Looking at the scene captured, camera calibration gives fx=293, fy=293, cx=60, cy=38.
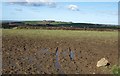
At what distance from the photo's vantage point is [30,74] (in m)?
20.3

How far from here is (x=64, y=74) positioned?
21188 mm

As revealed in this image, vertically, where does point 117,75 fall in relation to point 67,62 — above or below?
above

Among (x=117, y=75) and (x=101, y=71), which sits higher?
(x=117, y=75)

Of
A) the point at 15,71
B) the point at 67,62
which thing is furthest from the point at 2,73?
the point at 67,62

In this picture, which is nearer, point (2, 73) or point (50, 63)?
point (2, 73)

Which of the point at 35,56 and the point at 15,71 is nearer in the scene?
the point at 15,71

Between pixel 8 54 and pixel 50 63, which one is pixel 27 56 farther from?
pixel 50 63

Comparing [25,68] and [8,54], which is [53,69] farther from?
[8,54]

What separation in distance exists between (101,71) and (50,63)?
15.0ft

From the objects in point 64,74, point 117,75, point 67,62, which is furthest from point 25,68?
point 117,75

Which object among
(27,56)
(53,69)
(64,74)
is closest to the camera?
(64,74)

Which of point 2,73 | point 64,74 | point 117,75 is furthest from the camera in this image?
point 64,74

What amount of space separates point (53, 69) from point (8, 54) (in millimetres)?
7227

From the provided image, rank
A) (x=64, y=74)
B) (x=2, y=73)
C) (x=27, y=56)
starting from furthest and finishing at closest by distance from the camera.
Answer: (x=27, y=56), (x=64, y=74), (x=2, y=73)
